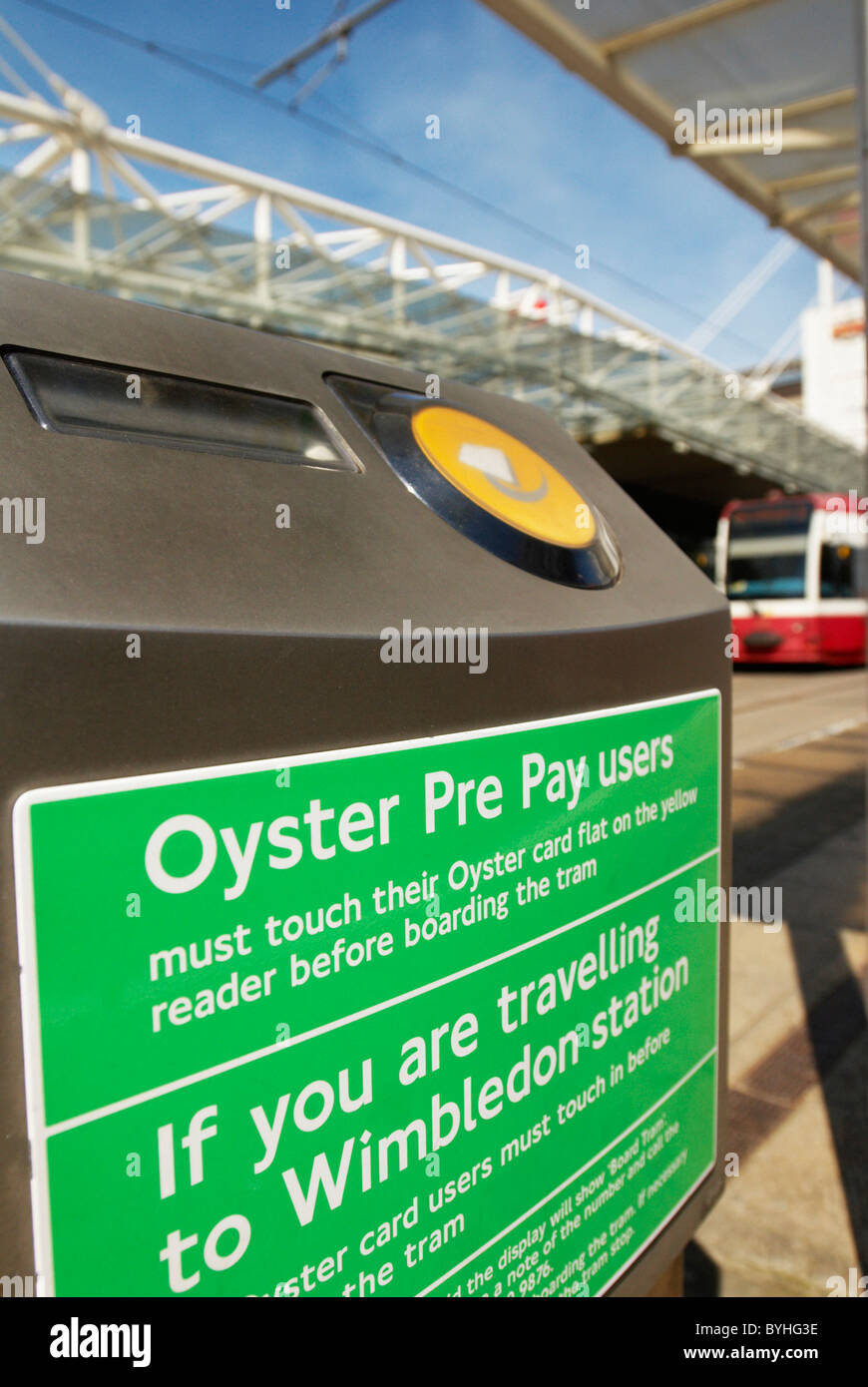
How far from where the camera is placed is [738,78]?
18.0 feet

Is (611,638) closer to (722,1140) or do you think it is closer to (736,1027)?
(722,1140)

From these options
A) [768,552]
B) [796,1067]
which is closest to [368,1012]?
[796,1067]

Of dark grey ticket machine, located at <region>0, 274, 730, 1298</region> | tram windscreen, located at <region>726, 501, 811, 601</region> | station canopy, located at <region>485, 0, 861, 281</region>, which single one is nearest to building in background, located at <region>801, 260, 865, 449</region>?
tram windscreen, located at <region>726, 501, 811, 601</region>

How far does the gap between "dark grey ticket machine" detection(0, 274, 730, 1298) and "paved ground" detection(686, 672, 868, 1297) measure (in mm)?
805

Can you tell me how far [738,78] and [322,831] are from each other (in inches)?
236

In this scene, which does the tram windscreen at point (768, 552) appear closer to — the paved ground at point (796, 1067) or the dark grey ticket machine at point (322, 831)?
the paved ground at point (796, 1067)

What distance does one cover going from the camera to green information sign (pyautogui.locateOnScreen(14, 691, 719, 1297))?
811 mm

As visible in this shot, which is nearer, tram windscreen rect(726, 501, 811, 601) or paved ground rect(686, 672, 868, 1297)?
paved ground rect(686, 672, 868, 1297)

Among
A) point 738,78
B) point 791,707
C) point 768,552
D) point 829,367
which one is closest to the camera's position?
point 738,78

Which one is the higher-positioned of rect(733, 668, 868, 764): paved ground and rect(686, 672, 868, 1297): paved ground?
rect(733, 668, 868, 764): paved ground

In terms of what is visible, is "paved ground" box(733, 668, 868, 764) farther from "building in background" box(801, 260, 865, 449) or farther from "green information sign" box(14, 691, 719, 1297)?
"building in background" box(801, 260, 865, 449)

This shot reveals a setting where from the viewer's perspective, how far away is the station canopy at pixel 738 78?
4.76 meters

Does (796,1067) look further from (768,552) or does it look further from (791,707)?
(768,552)

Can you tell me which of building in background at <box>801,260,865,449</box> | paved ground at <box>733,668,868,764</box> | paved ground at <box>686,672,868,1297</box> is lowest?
paved ground at <box>686,672,868,1297</box>
